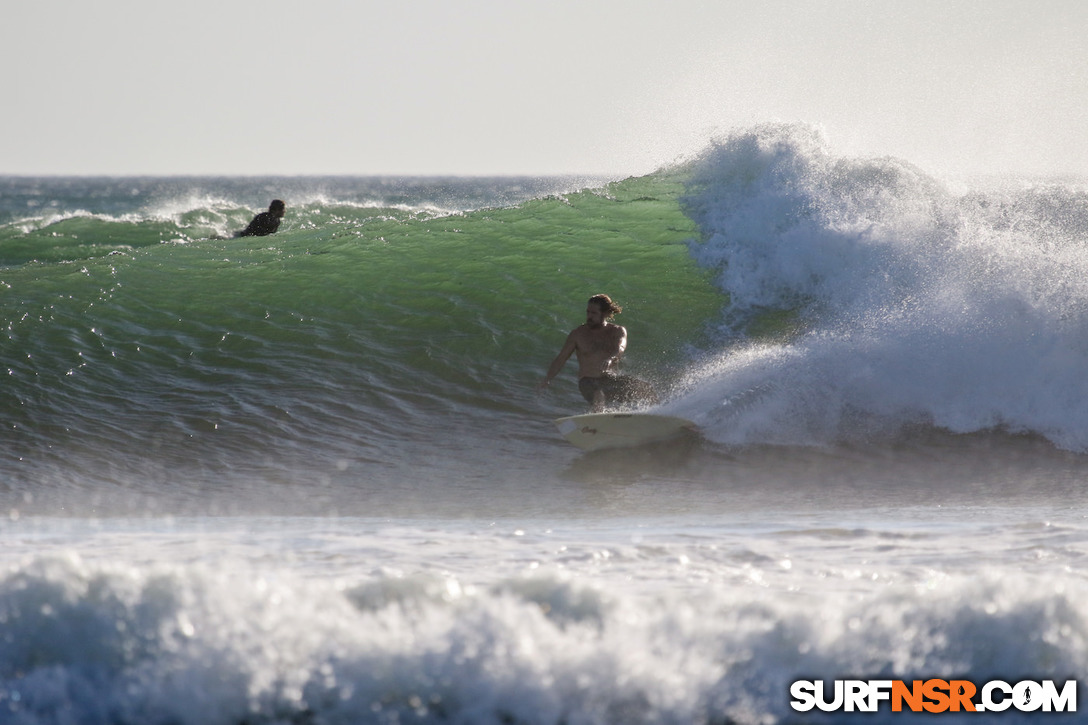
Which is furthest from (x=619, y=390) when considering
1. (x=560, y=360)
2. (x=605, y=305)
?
(x=605, y=305)

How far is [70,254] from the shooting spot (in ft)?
50.8

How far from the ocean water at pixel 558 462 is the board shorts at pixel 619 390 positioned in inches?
9.1

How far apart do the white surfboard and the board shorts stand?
570 millimetres

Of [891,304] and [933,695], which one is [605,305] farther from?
[933,695]

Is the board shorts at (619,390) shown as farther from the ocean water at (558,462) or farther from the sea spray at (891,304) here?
the sea spray at (891,304)

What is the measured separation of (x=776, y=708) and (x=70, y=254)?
50.4 ft

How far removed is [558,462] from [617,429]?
506mm

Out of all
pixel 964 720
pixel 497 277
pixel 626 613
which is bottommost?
pixel 964 720

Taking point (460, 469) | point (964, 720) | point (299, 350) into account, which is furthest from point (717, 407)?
point (964, 720)

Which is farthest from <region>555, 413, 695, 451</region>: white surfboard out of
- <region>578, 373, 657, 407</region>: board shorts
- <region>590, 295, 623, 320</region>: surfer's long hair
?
<region>590, 295, 623, 320</region>: surfer's long hair

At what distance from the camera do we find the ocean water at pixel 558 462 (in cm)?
309

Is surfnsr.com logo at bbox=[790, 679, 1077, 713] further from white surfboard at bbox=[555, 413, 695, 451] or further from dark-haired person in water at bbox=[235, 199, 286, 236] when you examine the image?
dark-haired person in water at bbox=[235, 199, 286, 236]

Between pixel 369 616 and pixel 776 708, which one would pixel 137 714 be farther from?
pixel 776 708

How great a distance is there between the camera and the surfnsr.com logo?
9.74 ft
